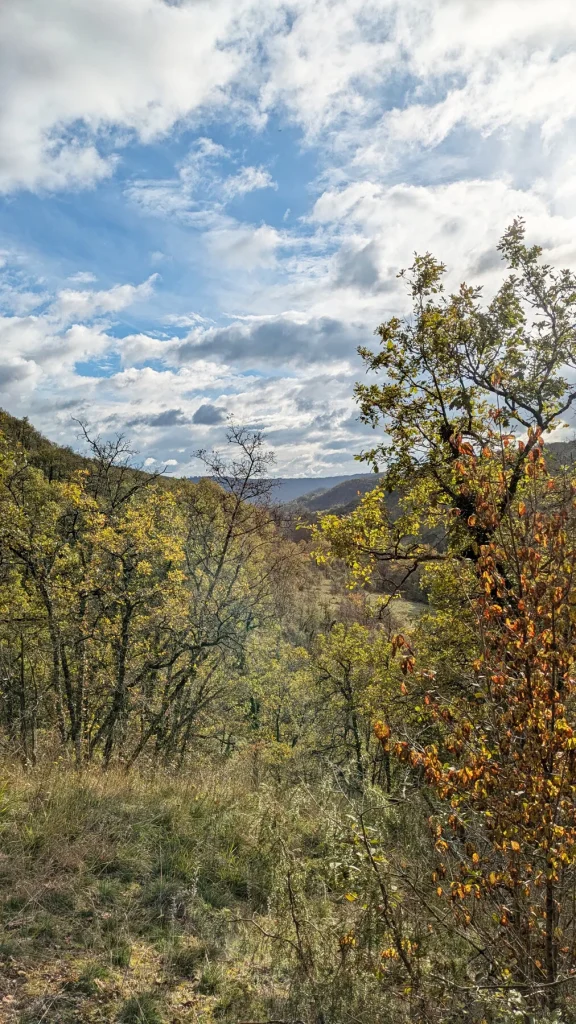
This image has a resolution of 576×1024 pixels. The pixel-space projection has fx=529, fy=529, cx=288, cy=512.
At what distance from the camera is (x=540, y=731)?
10.0 ft

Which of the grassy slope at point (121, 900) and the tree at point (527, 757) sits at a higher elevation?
the tree at point (527, 757)

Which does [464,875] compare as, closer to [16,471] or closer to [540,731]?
[540,731]

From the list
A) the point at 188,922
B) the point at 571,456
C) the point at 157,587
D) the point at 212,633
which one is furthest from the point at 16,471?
the point at 571,456

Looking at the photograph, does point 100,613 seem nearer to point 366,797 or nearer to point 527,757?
point 366,797

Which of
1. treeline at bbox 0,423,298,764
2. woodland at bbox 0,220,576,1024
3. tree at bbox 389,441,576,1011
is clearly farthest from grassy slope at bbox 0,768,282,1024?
treeline at bbox 0,423,298,764

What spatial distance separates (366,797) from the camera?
21.4 ft

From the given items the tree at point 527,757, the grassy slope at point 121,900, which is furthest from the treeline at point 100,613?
the tree at point 527,757

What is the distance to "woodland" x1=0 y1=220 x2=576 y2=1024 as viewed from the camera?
3137 millimetres

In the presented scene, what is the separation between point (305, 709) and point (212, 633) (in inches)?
639

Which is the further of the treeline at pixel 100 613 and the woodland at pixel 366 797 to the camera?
the treeline at pixel 100 613

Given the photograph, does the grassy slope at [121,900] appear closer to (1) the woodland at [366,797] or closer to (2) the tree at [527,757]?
(1) the woodland at [366,797]

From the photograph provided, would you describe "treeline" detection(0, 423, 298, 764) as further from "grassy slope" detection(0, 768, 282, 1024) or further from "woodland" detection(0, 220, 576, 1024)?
"grassy slope" detection(0, 768, 282, 1024)

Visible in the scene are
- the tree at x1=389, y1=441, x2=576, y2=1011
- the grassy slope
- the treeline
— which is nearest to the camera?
the tree at x1=389, y1=441, x2=576, y2=1011

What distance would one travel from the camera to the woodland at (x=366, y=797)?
314 cm
